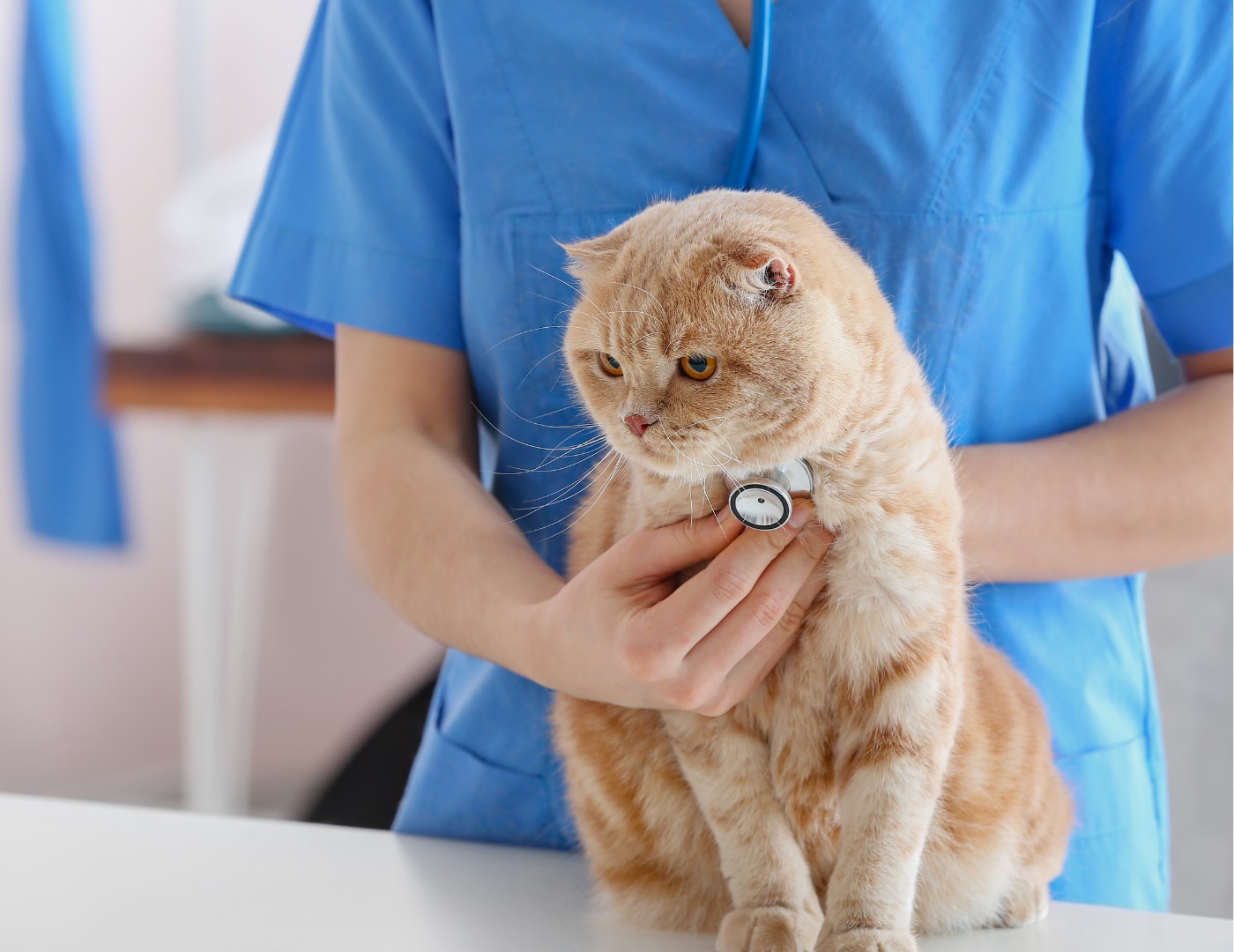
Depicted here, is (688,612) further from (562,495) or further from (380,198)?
(380,198)

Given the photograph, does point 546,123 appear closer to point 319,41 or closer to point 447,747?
point 319,41

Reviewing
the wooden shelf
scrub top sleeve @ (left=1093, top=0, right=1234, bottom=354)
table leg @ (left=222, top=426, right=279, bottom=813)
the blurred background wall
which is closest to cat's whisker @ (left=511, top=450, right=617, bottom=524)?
scrub top sleeve @ (left=1093, top=0, right=1234, bottom=354)

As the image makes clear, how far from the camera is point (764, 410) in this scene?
25.8 inches

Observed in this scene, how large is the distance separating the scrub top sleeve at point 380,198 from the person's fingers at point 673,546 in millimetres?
354

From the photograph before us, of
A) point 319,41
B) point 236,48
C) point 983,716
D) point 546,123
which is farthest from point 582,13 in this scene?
point 236,48

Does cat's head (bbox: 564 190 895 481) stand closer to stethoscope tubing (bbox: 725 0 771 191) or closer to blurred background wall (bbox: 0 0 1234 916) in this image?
stethoscope tubing (bbox: 725 0 771 191)

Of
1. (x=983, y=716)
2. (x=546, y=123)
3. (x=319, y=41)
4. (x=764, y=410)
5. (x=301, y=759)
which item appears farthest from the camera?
(x=301, y=759)

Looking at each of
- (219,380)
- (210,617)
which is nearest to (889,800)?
(219,380)

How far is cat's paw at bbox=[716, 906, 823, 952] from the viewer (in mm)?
659

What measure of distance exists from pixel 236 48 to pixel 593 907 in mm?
2637

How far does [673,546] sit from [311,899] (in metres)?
0.37

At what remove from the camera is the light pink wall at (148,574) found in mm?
2705

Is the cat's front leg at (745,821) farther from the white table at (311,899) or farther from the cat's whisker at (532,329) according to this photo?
the cat's whisker at (532,329)

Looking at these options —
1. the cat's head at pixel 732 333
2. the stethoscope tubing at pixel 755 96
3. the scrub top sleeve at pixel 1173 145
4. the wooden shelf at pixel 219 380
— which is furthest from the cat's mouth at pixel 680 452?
the wooden shelf at pixel 219 380
